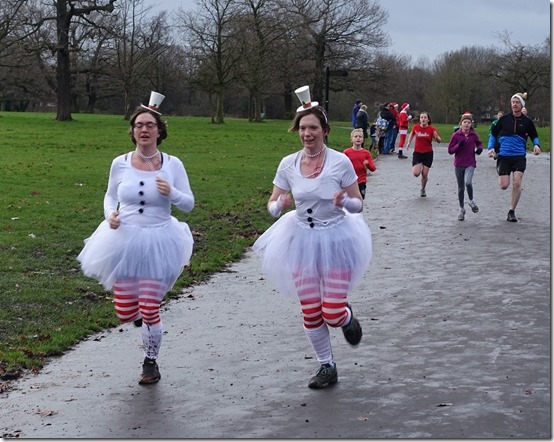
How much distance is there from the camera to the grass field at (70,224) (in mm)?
9398

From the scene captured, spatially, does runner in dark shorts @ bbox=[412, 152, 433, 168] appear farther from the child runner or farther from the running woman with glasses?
the running woman with glasses

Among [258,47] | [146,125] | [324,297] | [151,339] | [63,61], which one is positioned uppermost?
[258,47]

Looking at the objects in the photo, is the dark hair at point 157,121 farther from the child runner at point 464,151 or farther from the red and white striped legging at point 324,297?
the child runner at point 464,151

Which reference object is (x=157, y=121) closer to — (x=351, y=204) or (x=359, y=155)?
(x=351, y=204)

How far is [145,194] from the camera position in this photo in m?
7.73

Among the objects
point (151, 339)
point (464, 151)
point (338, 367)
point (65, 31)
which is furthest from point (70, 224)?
point (65, 31)

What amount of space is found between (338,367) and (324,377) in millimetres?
608

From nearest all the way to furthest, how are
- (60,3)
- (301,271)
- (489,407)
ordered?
(489,407), (301,271), (60,3)

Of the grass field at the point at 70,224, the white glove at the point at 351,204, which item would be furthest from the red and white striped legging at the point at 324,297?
the grass field at the point at 70,224

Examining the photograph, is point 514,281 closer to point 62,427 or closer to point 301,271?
point 301,271

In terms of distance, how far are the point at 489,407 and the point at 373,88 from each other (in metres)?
70.7

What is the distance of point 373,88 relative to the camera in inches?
2992

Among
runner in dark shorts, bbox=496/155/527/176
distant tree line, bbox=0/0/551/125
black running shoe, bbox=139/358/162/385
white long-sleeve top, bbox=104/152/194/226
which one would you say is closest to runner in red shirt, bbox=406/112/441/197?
runner in dark shorts, bbox=496/155/527/176

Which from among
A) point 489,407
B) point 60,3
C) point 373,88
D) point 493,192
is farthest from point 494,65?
point 489,407
